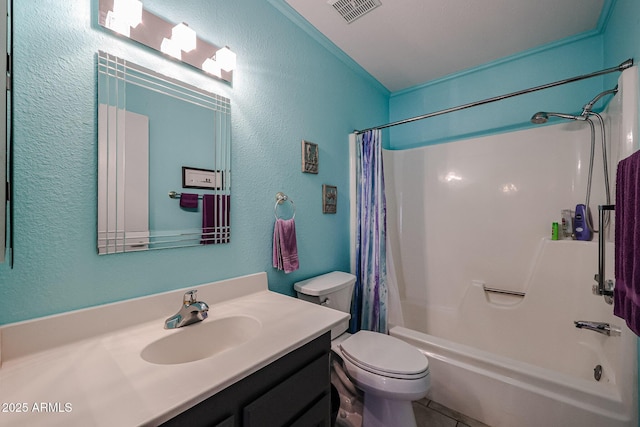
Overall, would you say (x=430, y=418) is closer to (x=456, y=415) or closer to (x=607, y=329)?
(x=456, y=415)

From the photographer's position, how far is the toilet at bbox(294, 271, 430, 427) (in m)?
1.14

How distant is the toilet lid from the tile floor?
49cm

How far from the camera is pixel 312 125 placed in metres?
1.70

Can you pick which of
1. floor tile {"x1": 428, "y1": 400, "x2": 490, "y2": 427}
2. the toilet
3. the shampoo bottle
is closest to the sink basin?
the toilet

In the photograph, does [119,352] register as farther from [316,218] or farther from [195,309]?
[316,218]

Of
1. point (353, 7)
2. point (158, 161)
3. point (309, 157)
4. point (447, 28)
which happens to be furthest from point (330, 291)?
point (447, 28)

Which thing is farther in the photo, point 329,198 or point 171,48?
point 329,198

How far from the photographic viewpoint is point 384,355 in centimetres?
127

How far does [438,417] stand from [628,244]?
1.26 metres

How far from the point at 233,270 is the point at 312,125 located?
103cm

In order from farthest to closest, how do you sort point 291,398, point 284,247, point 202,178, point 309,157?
point 309,157 < point 284,247 < point 202,178 < point 291,398

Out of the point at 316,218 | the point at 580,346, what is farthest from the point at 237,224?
the point at 580,346

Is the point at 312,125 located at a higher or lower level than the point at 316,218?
higher

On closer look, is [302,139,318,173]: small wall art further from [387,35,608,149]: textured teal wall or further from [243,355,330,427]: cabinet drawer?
[387,35,608,149]: textured teal wall
